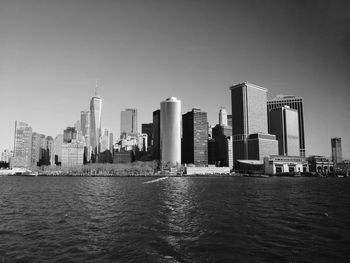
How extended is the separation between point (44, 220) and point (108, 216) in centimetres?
944

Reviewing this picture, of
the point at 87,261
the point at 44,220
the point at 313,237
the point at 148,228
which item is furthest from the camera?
the point at 44,220

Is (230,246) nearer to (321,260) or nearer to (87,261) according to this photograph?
(321,260)

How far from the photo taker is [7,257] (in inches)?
1155

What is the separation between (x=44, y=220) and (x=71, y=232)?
444 inches

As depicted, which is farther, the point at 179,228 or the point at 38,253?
the point at 179,228

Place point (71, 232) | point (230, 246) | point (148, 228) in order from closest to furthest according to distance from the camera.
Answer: point (230, 246) < point (71, 232) < point (148, 228)

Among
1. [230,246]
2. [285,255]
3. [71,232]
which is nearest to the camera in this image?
[285,255]

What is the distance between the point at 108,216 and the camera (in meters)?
52.2

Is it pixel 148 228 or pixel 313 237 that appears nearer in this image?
→ pixel 313 237

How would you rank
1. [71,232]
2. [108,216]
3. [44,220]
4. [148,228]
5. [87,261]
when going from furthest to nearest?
[108,216]
[44,220]
[148,228]
[71,232]
[87,261]

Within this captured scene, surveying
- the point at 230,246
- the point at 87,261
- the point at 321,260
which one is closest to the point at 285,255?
the point at 321,260

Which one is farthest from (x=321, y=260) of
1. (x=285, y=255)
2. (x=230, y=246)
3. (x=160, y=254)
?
(x=160, y=254)

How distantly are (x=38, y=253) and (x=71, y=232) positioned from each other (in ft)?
29.3

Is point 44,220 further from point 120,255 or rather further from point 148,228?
point 120,255
